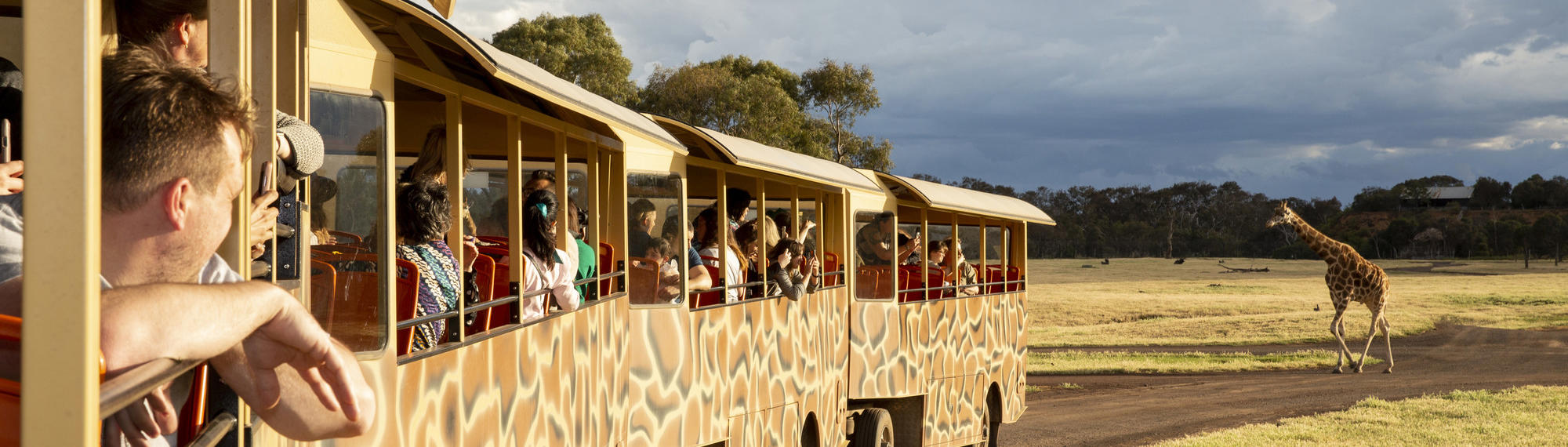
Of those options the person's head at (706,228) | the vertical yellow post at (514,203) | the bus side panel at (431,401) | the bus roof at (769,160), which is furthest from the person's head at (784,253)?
the bus side panel at (431,401)

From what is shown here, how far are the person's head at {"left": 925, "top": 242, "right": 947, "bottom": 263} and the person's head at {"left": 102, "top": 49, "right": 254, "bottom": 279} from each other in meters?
9.69

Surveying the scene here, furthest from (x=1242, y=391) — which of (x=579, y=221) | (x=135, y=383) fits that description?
(x=135, y=383)

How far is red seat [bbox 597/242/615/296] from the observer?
5.72 metres

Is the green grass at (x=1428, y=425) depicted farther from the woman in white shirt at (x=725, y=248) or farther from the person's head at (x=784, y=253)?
the woman in white shirt at (x=725, y=248)

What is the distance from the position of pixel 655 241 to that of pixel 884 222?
401 cm

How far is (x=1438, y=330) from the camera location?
26.9 meters

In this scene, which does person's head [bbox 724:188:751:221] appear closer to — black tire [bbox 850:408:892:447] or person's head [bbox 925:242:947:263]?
black tire [bbox 850:408:892:447]

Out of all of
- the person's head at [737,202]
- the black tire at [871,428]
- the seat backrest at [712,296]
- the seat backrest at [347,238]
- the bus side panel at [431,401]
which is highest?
the person's head at [737,202]

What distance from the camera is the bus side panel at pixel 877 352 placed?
30.5ft

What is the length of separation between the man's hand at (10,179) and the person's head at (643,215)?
4160mm

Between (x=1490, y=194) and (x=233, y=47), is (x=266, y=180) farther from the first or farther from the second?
(x=1490, y=194)

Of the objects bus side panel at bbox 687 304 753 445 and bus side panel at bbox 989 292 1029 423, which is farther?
bus side panel at bbox 989 292 1029 423

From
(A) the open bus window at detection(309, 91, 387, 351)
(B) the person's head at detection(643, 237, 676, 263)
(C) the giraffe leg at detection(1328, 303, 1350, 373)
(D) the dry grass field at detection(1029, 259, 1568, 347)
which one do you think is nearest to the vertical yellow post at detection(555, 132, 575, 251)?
(B) the person's head at detection(643, 237, 676, 263)

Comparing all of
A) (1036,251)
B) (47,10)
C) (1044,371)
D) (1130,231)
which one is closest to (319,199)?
(47,10)
